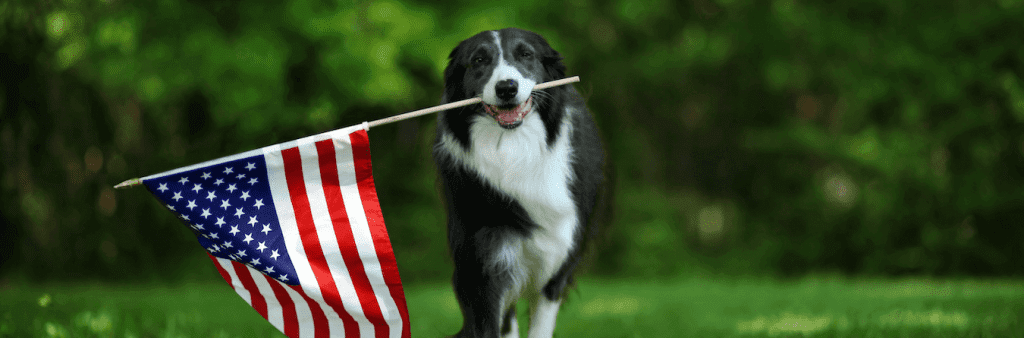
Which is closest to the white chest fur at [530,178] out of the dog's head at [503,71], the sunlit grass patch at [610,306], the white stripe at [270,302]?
the dog's head at [503,71]

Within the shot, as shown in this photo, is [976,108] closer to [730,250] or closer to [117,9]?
[730,250]

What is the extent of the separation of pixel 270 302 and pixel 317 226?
0.44m

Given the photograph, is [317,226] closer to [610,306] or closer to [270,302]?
[270,302]

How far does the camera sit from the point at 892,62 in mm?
9836

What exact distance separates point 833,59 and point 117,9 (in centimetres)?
864

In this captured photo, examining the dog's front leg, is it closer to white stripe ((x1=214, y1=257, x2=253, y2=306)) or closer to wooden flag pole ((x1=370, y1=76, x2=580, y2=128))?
wooden flag pole ((x1=370, y1=76, x2=580, y2=128))

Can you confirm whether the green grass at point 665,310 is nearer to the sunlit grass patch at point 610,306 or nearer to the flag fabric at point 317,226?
the sunlit grass patch at point 610,306

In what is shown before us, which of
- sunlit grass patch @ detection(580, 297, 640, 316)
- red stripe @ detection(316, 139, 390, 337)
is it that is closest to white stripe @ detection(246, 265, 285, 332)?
red stripe @ detection(316, 139, 390, 337)

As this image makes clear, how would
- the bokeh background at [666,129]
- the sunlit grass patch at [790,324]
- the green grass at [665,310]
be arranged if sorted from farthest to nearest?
1. the bokeh background at [666,129]
2. the sunlit grass patch at [790,324]
3. the green grass at [665,310]

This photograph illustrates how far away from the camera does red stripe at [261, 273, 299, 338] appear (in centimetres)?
335

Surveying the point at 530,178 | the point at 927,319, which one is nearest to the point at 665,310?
the point at 927,319

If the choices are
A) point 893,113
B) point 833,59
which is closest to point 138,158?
point 833,59

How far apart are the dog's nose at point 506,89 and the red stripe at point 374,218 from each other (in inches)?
23.4

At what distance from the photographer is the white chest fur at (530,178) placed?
3494 mm
